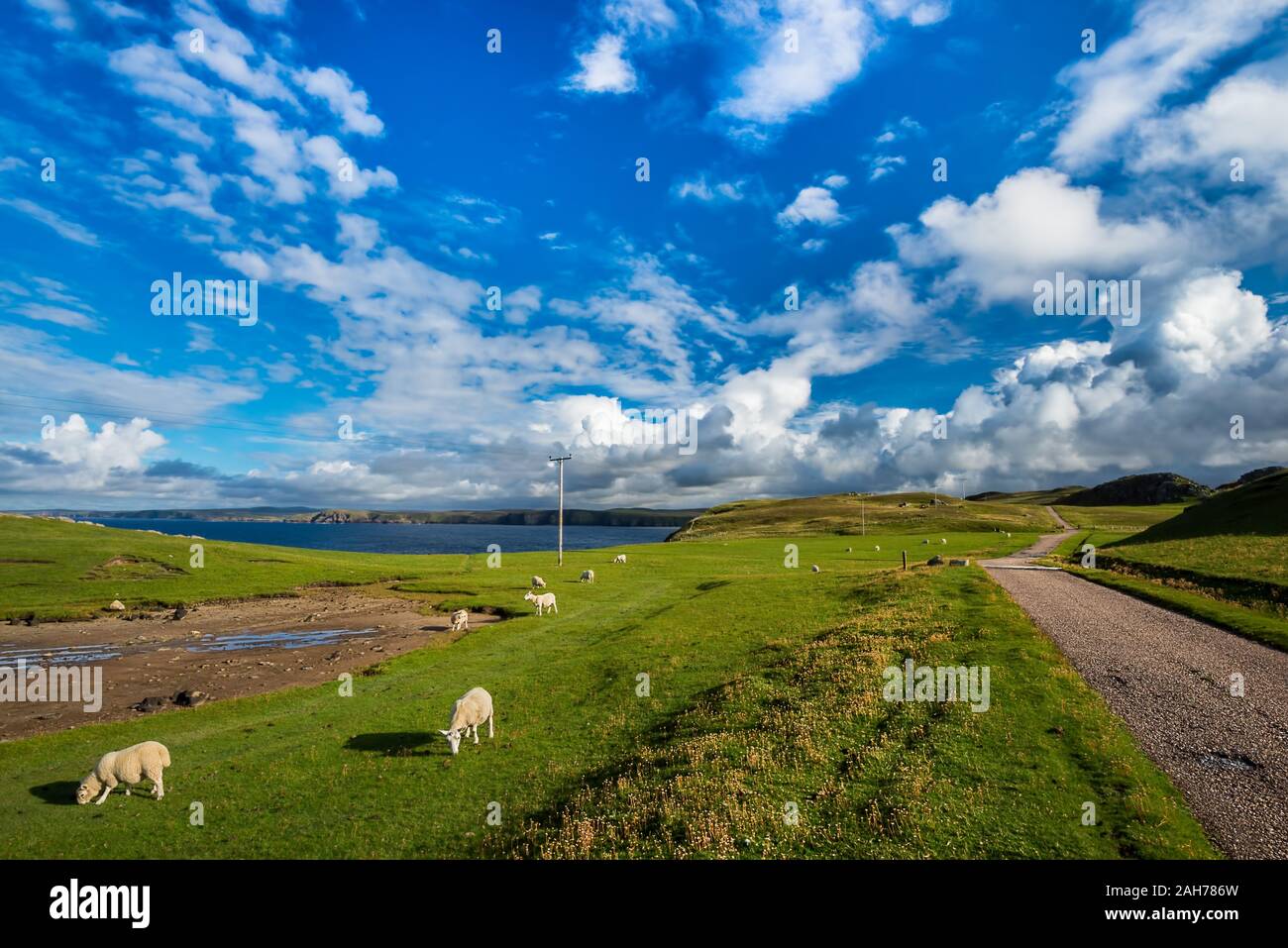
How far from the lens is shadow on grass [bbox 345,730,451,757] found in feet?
66.0

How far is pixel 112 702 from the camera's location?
92.0 ft

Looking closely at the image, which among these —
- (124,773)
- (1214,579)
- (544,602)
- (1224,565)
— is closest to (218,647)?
(544,602)

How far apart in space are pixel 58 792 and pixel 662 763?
18.8m

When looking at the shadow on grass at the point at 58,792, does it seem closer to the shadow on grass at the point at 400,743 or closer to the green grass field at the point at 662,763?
the green grass field at the point at 662,763

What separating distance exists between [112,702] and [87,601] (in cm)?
3537

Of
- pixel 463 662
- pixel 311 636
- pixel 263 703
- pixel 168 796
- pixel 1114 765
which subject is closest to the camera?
pixel 1114 765

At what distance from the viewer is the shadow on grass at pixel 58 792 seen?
1705 cm

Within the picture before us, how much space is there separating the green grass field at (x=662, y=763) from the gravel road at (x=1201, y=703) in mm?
795

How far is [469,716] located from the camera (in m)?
20.7

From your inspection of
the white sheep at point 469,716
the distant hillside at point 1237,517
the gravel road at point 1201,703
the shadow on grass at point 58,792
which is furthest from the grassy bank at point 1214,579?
the shadow on grass at point 58,792

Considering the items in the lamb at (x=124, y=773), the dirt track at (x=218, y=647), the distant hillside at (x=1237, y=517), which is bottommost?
the dirt track at (x=218, y=647)
